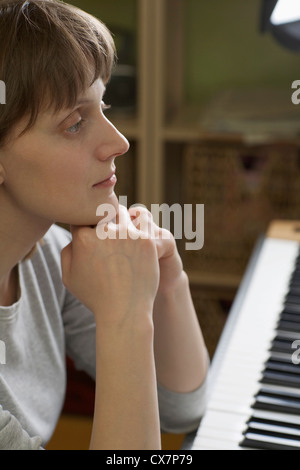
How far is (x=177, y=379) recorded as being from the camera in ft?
3.57

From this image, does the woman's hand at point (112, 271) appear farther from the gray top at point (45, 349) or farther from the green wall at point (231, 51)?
the green wall at point (231, 51)

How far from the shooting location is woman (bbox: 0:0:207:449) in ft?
2.62

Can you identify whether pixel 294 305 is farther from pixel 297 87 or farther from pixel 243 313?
pixel 297 87

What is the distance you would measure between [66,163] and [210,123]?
1.41m

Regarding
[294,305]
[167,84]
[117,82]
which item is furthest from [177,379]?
[167,84]

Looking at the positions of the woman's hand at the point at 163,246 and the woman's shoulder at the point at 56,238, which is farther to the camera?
the woman's shoulder at the point at 56,238

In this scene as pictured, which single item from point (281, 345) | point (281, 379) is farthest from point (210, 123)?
point (281, 379)

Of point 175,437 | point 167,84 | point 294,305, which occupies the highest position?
point 167,84

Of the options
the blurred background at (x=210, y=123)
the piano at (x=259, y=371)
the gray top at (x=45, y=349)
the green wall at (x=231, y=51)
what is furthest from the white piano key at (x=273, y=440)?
the green wall at (x=231, y=51)

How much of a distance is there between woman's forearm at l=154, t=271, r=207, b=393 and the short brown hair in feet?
1.21

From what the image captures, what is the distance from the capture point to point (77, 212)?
0.89 meters

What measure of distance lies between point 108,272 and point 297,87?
5.32ft

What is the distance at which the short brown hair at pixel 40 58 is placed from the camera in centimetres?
78

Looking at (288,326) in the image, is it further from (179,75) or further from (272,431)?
(179,75)
